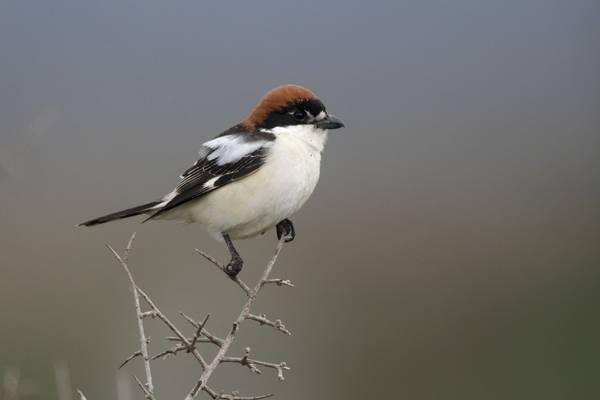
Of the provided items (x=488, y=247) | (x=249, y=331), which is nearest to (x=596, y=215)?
(x=488, y=247)

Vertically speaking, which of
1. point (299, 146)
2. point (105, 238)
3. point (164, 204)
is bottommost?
point (105, 238)

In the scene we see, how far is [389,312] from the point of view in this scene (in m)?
8.89

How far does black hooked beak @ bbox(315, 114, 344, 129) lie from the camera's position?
3.80 metres

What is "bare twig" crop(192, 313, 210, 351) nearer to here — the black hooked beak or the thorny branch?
the thorny branch

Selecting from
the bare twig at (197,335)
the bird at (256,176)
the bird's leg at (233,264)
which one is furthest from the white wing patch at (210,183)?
the bare twig at (197,335)

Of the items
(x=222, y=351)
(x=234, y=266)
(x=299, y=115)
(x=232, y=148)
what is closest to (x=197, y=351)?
(x=222, y=351)

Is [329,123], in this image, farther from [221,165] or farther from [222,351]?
[222,351]

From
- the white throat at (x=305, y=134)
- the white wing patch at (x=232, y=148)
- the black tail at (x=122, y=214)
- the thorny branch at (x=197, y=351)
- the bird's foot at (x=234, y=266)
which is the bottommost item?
the bird's foot at (x=234, y=266)

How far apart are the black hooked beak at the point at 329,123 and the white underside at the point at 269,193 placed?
0.08 ft

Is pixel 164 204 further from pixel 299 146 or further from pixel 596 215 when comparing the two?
pixel 596 215

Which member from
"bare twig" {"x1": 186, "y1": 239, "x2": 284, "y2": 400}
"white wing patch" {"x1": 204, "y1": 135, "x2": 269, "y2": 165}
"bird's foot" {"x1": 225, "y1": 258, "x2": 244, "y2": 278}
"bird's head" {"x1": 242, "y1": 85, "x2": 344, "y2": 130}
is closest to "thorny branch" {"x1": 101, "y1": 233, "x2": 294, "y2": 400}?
"bare twig" {"x1": 186, "y1": 239, "x2": 284, "y2": 400}

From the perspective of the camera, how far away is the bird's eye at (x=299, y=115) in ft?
12.6

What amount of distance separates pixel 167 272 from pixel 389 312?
200cm

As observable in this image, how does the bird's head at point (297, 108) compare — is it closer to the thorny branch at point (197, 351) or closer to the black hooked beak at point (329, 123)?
the black hooked beak at point (329, 123)
